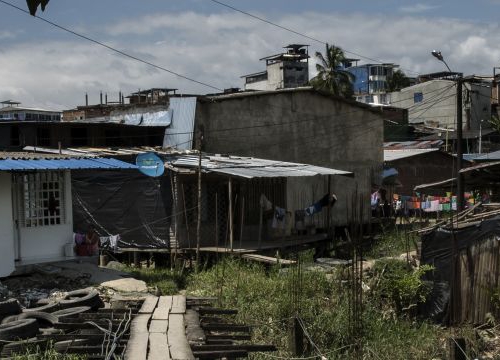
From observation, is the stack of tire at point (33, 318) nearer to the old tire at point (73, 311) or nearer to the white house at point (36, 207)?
the old tire at point (73, 311)

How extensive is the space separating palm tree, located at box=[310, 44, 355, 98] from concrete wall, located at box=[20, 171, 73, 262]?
115 feet

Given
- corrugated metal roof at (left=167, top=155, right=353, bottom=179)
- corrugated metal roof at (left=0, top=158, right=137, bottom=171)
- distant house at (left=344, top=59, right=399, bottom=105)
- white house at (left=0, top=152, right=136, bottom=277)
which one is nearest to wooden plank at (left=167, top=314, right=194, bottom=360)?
corrugated metal roof at (left=0, top=158, right=137, bottom=171)

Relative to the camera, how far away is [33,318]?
9.17m

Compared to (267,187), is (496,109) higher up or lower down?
higher up

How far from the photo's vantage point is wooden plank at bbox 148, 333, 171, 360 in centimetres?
639

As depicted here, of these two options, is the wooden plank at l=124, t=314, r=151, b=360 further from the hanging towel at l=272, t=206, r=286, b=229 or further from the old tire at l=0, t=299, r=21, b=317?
the hanging towel at l=272, t=206, r=286, b=229

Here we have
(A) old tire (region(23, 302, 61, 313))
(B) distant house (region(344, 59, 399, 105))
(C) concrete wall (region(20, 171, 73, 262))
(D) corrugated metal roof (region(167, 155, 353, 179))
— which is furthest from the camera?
(B) distant house (region(344, 59, 399, 105))

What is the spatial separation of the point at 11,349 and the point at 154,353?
2284 mm

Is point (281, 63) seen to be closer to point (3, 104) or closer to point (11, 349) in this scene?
point (3, 104)

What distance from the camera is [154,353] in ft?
21.4

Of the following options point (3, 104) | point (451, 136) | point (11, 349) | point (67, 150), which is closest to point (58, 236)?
point (67, 150)

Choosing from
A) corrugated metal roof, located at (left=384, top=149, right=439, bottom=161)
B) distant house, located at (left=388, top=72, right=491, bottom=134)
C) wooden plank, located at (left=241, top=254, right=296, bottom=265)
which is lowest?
wooden plank, located at (left=241, top=254, right=296, bottom=265)

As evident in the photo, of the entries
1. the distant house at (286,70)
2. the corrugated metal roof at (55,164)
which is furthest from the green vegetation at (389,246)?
the distant house at (286,70)

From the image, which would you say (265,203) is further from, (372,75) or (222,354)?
(372,75)
